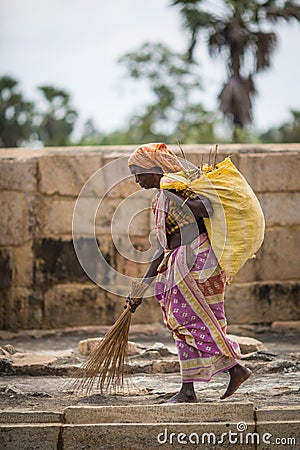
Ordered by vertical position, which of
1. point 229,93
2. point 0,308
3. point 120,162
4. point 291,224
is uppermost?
point 229,93

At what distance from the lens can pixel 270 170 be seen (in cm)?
854

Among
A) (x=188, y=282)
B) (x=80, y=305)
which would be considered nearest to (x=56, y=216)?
(x=80, y=305)

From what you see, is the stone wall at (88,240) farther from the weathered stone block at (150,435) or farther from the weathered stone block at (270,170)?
the weathered stone block at (150,435)

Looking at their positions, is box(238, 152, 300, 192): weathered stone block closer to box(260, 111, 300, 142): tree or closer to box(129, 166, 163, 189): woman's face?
box(129, 166, 163, 189): woman's face

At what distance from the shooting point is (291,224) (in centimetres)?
865

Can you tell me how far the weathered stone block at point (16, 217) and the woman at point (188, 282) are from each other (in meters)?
3.95

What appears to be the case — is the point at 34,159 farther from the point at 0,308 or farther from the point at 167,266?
the point at 167,266

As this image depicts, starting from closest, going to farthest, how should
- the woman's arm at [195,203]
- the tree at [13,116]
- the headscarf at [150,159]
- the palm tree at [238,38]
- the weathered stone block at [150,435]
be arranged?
the weathered stone block at [150,435]
the woman's arm at [195,203]
the headscarf at [150,159]
the palm tree at [238,38]
the tree at [13,116]

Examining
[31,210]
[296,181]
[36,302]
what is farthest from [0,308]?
[296,181]

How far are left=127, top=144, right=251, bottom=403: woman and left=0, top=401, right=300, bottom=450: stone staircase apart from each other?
0.36 m

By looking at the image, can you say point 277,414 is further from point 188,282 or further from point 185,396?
point 188,282

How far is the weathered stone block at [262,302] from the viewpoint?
28.2 ft

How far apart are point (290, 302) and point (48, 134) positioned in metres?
24.6

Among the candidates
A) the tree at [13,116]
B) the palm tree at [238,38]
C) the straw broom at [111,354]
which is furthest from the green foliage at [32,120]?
the straw broom at [111,354]
